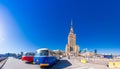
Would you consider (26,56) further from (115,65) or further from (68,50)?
(68,50)

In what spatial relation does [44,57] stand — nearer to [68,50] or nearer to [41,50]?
[41,50]

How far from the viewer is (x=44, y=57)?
19.8 m

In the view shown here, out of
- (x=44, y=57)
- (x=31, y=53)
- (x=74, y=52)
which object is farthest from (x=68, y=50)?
Result: (x=44, y=57)

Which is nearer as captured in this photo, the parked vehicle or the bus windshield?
the parked vehicle

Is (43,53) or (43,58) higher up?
(43,53)

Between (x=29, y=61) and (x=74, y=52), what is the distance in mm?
168201

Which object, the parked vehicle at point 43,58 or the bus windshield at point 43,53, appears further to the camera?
the bus windshield at point 43,53

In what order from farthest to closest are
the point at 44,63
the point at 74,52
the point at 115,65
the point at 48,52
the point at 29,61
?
the point at 74,52
the point at 29,61
the point at 115,65
the point at 48,52
the point at 44,63

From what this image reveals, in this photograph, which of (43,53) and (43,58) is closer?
(43,58)

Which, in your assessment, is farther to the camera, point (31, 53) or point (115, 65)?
point (31, 53)

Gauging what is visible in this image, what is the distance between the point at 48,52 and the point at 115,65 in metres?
12.8

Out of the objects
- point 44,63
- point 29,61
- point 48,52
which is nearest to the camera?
point 44,63

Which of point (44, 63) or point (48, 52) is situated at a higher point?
point (48, 52)

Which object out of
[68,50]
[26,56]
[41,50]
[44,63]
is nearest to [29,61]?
[26,56]
